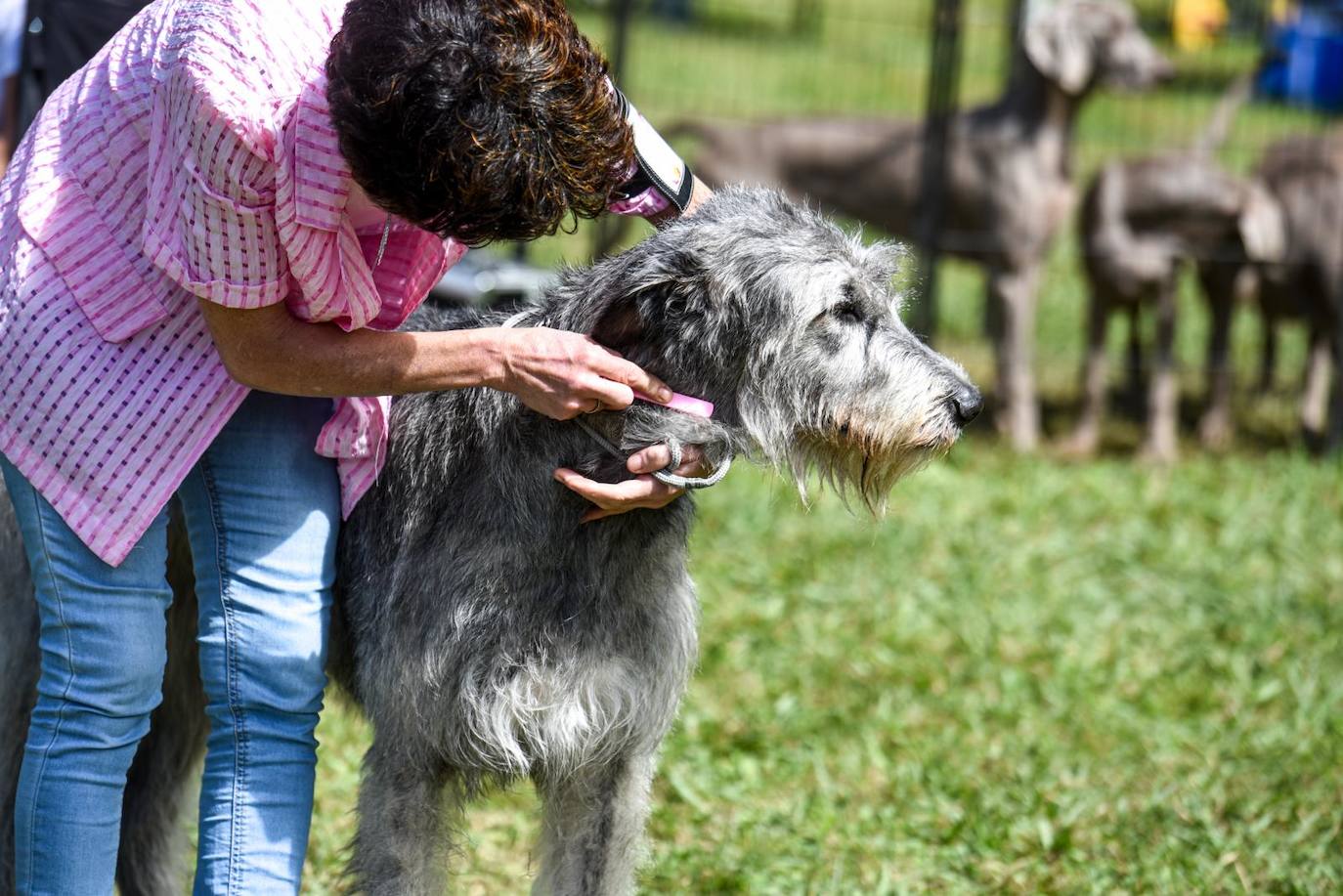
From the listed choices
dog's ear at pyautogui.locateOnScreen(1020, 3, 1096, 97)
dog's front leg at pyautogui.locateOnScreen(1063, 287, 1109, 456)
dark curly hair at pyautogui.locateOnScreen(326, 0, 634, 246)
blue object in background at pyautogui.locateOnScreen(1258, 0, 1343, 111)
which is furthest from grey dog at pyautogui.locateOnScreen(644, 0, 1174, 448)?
dark curly hair at pyautogui.locateOnScreen(326, 0, 634, 246)

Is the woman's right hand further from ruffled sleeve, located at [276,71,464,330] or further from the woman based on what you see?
ruffled sleeve, located at [276,71,464,330]

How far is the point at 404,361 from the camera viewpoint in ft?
8.38

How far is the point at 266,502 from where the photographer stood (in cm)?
274

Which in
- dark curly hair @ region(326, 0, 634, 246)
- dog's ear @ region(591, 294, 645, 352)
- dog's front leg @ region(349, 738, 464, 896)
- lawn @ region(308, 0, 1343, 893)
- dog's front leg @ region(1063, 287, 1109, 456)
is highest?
dark curly hair @ region(326, 0, 634, 246)

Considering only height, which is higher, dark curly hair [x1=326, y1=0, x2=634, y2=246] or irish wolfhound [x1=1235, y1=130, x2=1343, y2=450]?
dark curly hair [x1=326, y1=0, x2=634, y2=246]

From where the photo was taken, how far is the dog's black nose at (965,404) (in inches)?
114

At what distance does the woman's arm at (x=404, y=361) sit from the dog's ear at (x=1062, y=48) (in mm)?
6478

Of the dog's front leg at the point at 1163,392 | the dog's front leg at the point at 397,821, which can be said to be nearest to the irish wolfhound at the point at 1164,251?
the dog's front leg at the point at 1163,392

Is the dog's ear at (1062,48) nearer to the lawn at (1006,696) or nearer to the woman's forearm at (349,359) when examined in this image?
the lawn at (1006,696)

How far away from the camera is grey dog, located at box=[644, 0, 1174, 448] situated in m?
8.38

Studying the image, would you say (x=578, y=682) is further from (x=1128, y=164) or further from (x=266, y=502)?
(x=1128, y=164)

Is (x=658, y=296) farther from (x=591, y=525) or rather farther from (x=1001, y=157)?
(x=1001, y=157)

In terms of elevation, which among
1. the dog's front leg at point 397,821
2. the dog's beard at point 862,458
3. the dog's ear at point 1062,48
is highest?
the dog's beard at point 862,458

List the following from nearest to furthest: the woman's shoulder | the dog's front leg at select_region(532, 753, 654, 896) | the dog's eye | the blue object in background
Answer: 1. the woman's shoulder
2. the dog's eye
3. the dog's front leg at select_region(532, 753, 654, 896)
4. the blue object in background
